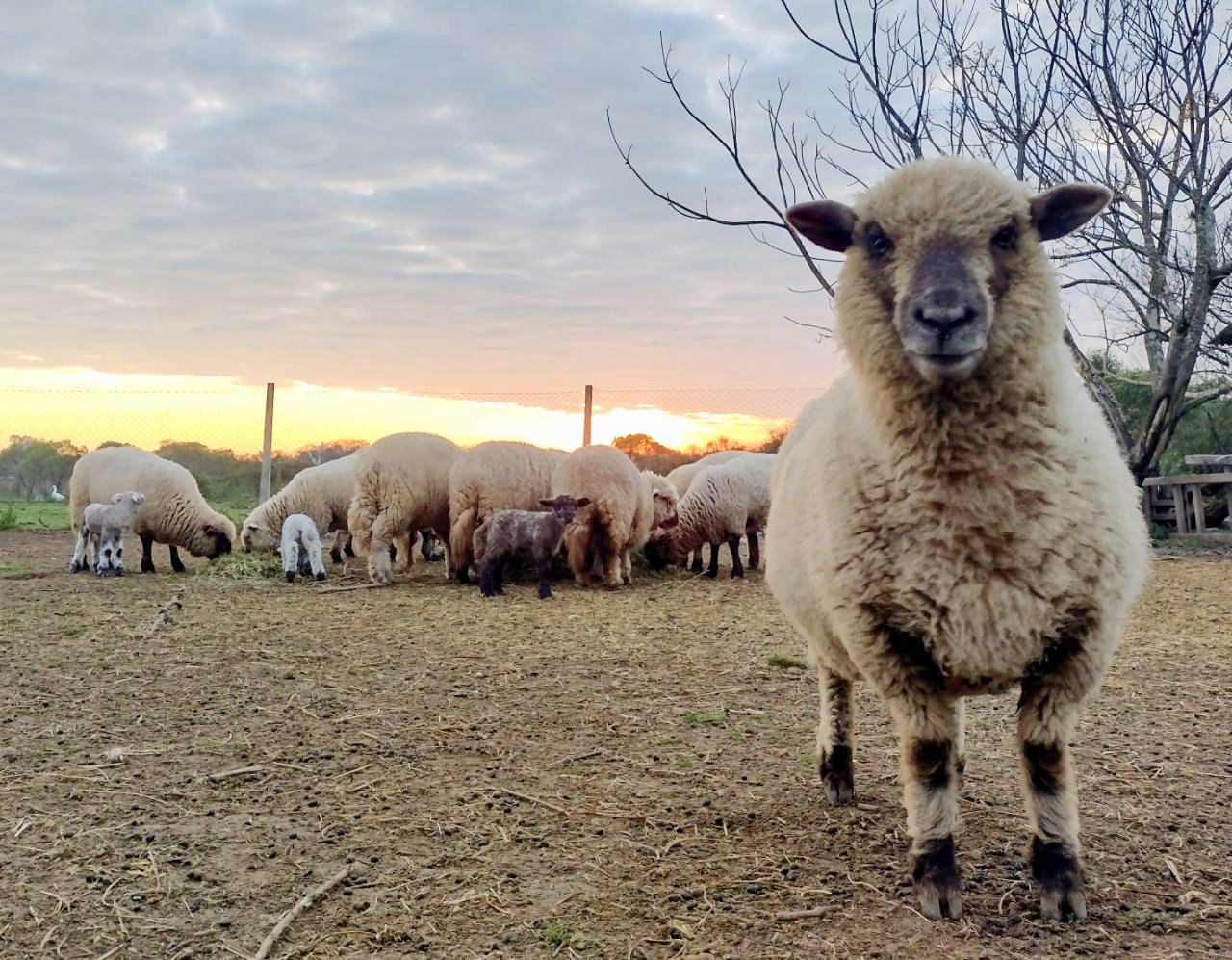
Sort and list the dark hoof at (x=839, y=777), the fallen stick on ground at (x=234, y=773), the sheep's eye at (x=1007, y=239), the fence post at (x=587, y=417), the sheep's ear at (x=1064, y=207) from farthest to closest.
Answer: the fence post at (x=587, y=417) → the fallen stick on ground at (x=234, y=773) → the dark hoof at (x=839, y=777) → the sheep's ear at (x=1064, y=207) → the sheep's eye at (x=1007, y=239)

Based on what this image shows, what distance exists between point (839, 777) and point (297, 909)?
184cm

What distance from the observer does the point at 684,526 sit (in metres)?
11.0

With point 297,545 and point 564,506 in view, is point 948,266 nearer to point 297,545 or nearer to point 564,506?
point 564,506

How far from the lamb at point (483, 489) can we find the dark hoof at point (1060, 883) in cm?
781

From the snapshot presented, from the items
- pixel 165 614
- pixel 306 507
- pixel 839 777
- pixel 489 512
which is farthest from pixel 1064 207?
pixel 306 507

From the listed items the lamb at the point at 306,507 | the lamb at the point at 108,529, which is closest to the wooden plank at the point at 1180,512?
the lamb at the point at 306,507

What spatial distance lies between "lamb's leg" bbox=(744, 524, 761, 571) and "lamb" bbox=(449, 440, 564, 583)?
240 cm

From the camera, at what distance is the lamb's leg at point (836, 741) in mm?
3461

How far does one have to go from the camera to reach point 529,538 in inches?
364

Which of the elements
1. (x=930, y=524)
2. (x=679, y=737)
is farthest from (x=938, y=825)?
(x=679, y=737)

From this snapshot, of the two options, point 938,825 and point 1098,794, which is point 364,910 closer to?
point 938,825

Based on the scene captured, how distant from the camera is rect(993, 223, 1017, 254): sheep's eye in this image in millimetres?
2631

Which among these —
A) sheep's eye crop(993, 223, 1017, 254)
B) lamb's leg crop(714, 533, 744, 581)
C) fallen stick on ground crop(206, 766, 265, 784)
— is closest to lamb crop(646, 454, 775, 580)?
lamb's leg crop(714, 533, 744, 581)

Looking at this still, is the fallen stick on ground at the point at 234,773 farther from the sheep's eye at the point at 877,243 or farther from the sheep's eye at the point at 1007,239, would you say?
the sheep's eye at the point at 1007,239
